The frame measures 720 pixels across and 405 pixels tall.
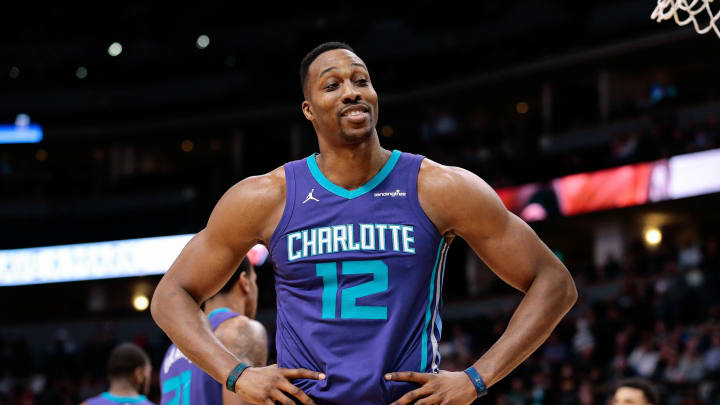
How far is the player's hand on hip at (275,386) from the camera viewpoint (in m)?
3.10

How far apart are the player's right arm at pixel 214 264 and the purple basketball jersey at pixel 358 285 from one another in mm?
87

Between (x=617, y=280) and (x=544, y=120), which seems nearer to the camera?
(x=617, y=280)

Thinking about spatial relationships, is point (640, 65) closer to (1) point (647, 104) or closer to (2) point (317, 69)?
(1) point (647, 104)

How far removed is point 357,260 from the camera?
3.21 meters

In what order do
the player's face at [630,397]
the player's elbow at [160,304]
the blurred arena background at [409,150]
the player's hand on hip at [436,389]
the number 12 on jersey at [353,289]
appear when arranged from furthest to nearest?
1. the blurred arena background at [409,150]
2. the player's face at [630,397]
3. the player's elbow at [160,304]
4. the number 12 on jersey at [353,289]
5. the player's hand on hip at [436,389]

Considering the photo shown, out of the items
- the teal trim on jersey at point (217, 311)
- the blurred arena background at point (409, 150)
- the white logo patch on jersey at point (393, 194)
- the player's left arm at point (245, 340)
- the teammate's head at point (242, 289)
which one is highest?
the blurred arena background at point (409, 150)

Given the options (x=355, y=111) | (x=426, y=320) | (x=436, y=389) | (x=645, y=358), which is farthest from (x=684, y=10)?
(x=645, y=358)

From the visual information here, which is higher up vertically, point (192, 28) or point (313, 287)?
point (192, 28)

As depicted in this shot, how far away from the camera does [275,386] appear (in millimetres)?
3115

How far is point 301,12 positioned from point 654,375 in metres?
21.5

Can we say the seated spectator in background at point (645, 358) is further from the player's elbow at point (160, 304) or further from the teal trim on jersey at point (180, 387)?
the player's elbow at point (160, 304)

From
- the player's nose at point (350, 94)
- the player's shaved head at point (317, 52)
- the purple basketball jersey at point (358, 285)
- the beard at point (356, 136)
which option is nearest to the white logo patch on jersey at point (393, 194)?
the purple basketball jersey at point (358, 285)

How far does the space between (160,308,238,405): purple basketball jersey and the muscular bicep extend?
1.73 meters

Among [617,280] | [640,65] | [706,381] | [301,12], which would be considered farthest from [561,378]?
[301,12]
